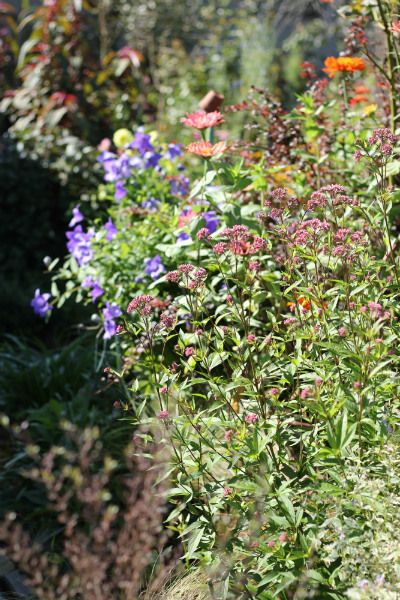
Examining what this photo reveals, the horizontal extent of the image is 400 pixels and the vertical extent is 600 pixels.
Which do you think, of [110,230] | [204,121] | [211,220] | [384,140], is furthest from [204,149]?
[384,140]

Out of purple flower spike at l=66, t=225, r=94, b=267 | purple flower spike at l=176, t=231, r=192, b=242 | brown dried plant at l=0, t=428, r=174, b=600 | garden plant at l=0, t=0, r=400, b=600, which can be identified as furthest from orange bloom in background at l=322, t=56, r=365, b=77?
brown dried plant at l=0, t=428, r=174, b=600

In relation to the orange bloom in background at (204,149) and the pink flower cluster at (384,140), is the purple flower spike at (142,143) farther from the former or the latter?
the pink flower cluster at (384,140)

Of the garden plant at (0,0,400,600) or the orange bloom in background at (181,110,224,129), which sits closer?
the garden plant at (0,0,400,600)

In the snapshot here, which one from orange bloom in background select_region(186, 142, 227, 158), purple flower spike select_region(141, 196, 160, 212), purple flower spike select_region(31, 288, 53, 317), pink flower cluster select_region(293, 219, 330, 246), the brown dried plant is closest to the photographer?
the brown dried plant

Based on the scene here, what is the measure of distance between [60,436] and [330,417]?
1763 millimetres

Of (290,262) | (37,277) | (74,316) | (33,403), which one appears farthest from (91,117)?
(290,262)

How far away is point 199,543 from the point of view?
203 cm

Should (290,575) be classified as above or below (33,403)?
above

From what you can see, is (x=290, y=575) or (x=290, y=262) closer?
(x=290, y=575)

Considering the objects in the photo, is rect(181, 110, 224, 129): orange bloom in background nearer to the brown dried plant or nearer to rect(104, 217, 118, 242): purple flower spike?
rect(104, 217, 118, 242): purple flower spike

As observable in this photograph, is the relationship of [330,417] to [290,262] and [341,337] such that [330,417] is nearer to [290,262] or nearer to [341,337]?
[341,337]

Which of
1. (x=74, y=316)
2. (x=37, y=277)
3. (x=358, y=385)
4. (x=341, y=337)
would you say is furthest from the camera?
(x=37, y=277)

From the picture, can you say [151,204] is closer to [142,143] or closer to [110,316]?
[142,143]

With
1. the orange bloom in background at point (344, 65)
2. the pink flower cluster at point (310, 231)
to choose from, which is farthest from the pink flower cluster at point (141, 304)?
the orange bloom in background at point (344, 65)
